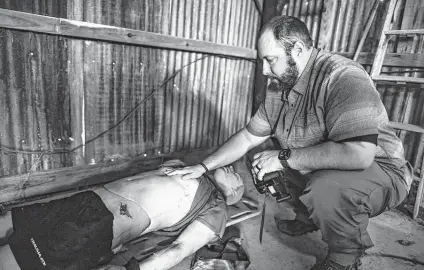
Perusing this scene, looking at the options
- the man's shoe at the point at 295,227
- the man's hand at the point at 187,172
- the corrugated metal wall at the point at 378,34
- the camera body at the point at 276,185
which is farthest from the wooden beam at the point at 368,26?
the man's hand at the point at 187,172

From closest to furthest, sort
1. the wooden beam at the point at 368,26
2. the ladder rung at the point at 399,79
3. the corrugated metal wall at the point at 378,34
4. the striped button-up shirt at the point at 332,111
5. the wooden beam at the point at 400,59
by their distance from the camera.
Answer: the striped button-up shirt at the point at 332,111 < the ladder rung at the point at 399,79 < the wooden beam at the point at 400,59 < the corrugated metal wall at the point at 378,34 < the wooden beam at the point at 368,26

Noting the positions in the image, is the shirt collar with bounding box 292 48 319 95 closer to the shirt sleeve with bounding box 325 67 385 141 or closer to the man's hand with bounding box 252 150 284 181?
the shirt sleeve with bounding box 325 67 385 141

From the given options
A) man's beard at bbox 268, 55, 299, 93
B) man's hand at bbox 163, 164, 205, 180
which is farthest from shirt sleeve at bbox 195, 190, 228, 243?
man's beard at bbox 268, 55, 299, 93

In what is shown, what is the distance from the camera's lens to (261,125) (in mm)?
2844

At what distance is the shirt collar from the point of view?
2.40 m

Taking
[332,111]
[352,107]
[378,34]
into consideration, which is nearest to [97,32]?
[332,111]

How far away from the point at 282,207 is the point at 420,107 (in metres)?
2.23

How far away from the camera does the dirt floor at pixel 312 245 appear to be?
2.46 metres

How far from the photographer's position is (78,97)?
328 centimetres

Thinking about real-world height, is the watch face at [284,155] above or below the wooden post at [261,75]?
below

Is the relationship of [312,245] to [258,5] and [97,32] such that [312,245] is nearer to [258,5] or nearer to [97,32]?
[97,32]

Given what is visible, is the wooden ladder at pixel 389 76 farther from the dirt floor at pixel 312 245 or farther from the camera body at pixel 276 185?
the camera body at pixel 276 185

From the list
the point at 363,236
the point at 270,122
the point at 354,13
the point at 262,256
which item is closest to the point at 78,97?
the point at 270,122

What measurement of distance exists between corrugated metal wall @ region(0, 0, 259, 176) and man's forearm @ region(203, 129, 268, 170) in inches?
60.6
